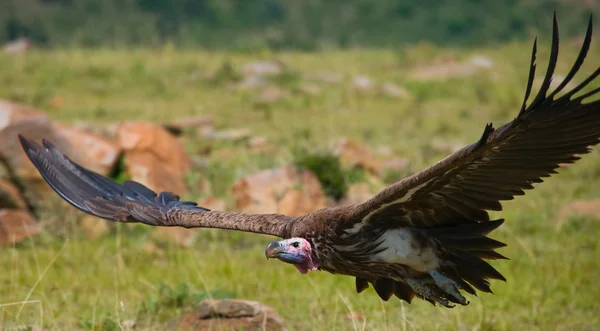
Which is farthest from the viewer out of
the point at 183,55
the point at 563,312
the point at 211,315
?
the point at 183,55

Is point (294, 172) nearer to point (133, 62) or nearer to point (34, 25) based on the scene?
point (133, 62)

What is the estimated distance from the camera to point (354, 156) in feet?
34.8

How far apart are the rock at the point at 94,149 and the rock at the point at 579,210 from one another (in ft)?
14.5

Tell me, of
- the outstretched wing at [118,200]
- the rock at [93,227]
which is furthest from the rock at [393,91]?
the outstretched wing at [118,200]

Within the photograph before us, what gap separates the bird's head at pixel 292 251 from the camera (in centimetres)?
455

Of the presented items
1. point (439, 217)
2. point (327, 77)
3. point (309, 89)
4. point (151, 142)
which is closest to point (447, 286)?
point (439, 217)

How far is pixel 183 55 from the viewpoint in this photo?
2103 centimetres

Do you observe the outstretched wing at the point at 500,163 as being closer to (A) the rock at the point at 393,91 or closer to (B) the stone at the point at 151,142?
(B) the stone at the point at 151,142

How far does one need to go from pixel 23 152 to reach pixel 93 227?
930 mm

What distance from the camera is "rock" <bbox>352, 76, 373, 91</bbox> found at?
1764 cm

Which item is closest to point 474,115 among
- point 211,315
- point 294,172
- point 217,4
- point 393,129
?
point 393,129

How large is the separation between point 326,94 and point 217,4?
26.1 metres

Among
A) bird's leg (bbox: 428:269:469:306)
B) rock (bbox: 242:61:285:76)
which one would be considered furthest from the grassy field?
rock (bbox: 242:61:285:76)

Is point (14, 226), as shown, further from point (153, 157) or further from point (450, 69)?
point (450, 69)
